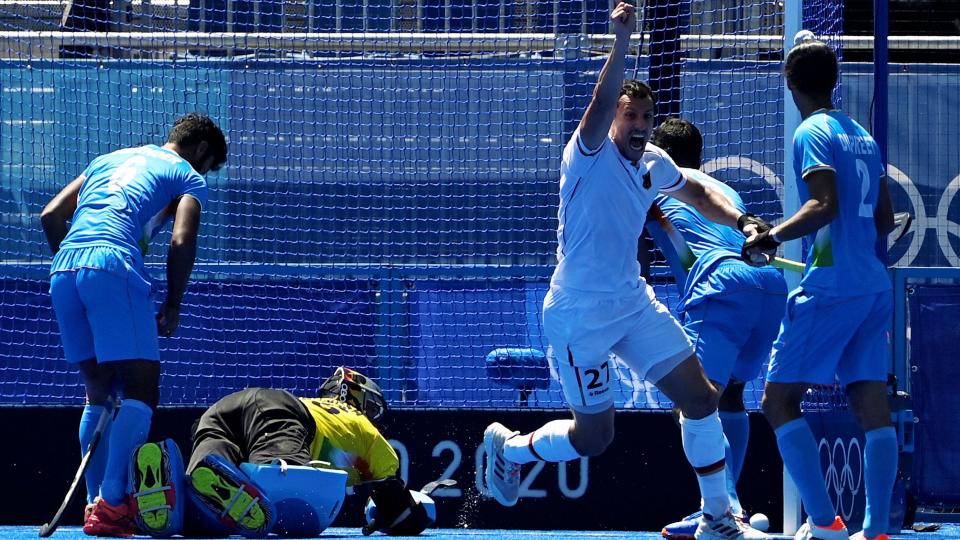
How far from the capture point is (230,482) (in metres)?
5.86

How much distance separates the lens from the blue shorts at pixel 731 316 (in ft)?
20.1

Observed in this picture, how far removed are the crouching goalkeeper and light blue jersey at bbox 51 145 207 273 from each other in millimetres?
853

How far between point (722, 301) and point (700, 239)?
339 millimetres

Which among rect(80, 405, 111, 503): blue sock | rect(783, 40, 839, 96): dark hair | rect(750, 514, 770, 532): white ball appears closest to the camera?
rect(783, 40, 839, 96): dark hair

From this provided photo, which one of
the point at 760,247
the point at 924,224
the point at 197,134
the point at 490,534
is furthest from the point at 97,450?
the point at 924,224

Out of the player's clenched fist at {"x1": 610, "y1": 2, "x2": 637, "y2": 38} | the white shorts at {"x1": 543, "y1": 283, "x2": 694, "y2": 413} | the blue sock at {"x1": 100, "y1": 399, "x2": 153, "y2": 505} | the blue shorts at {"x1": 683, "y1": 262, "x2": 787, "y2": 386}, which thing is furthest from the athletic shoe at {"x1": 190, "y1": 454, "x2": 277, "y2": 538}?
the player's clenched fist at {"x1": 610, "y1": 2, "x2": 637, "y2": 38}

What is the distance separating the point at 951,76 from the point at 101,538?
20.8 feet

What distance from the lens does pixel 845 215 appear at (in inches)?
214

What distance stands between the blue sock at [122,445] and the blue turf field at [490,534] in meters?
0.24

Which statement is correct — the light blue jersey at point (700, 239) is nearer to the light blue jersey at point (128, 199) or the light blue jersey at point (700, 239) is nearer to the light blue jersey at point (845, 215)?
the light blue jersey at point (845, 215)

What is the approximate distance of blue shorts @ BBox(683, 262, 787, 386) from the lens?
6.13 meters

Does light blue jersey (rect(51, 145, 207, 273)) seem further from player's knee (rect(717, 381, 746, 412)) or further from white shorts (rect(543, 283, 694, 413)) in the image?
player's knee (rect(717, 381, 746, 412))

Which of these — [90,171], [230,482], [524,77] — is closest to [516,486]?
[230,482]

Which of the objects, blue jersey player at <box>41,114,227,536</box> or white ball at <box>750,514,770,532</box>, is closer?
blue jersey player at <box>41,114,227,536</box>
